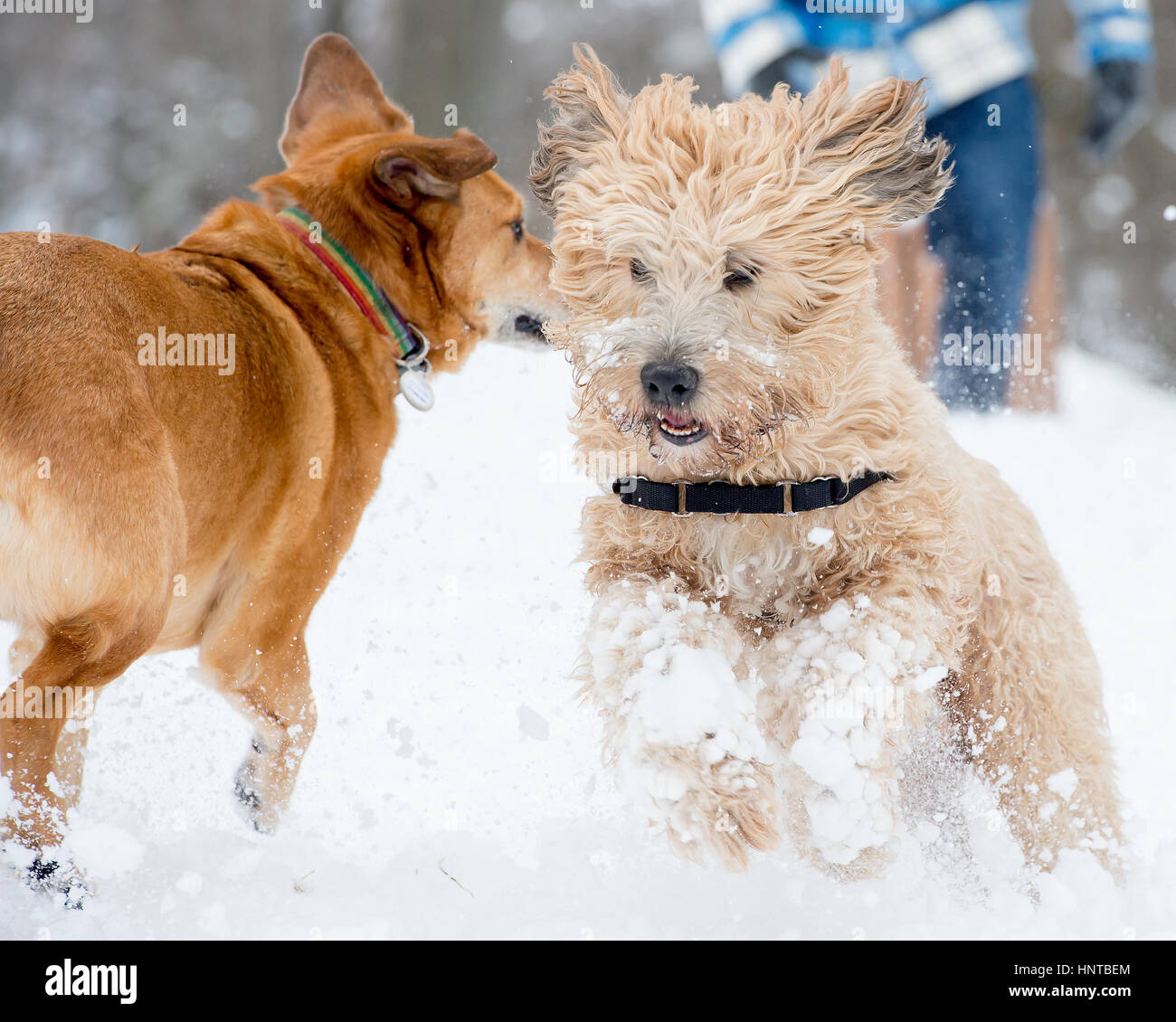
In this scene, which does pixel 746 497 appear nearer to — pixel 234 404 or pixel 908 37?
pixel 234 404

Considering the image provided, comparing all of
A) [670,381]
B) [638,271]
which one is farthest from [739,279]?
[670,381]

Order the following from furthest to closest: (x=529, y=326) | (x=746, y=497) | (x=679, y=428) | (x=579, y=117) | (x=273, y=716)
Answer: (x=529, y=326), (x=273, y=716), (x=579, y=117), (x=746, y=497), (x=679, y=428)

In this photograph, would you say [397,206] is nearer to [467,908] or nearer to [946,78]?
[467,908]

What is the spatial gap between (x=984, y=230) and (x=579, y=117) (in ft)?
13.7

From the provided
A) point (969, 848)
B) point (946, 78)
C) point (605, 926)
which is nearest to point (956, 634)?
point (969, 848)

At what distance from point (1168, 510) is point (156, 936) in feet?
19.6

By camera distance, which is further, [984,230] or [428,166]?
[984,230]

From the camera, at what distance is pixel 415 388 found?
3.87 metres

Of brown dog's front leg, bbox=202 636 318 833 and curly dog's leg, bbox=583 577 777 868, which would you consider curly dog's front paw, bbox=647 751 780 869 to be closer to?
curly dog's leg, bbox=583 577 777 868

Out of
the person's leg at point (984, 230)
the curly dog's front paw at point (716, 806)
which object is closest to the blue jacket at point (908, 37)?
the person's leg at point (984, 230)

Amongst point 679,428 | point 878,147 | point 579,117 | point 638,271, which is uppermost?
point 579,117

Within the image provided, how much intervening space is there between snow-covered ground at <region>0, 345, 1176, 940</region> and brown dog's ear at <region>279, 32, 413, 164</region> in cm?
202
